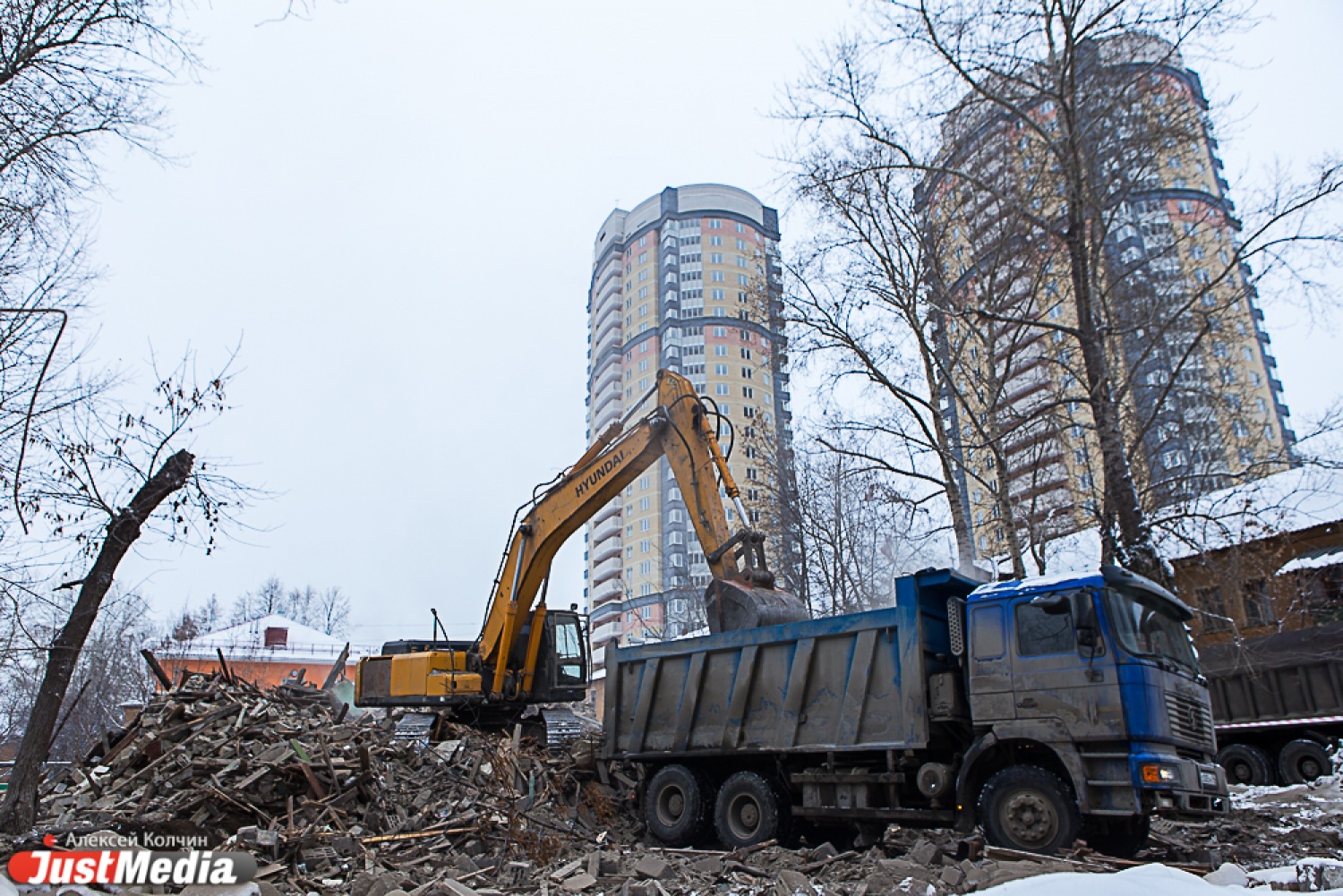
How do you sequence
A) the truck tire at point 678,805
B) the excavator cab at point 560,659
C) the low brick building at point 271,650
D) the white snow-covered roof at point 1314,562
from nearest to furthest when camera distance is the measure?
the truck tire at point 678,805 → the excavator cab at point 560,659 → the white snow-covered roof at point 1314,562 → the low brick building at point 271,650

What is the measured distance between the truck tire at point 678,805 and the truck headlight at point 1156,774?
15.4ft

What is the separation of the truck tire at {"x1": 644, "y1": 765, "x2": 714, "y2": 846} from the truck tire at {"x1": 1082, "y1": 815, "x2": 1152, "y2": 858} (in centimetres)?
409

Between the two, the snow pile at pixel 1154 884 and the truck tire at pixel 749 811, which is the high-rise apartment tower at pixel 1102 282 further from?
the snow pile at pixel 1154 884

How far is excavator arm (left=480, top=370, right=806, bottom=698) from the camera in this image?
33.8 ft

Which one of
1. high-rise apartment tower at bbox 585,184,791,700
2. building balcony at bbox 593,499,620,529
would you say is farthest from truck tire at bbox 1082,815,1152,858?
building balcony at bbox 593,499,620,529

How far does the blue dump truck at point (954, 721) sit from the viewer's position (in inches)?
289

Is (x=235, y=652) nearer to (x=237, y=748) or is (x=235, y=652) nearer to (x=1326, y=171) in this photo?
(x=237, y=748)

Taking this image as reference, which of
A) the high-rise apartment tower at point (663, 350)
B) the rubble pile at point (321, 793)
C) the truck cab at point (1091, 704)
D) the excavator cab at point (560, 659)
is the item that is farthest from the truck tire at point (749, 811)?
the high-rise apartment tower at point (663, 350)

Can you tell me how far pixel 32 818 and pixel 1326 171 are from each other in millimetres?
17263

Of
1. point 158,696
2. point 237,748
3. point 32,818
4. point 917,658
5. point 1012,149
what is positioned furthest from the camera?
point 1012,149

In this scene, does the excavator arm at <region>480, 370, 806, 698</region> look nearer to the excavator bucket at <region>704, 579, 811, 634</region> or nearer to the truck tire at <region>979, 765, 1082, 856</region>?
the excavator bucket at <region>704, 579, 811, 634</region>

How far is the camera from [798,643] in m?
9.41

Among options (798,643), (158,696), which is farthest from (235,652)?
(798,643)

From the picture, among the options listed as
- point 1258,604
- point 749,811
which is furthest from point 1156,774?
point 1258,604
